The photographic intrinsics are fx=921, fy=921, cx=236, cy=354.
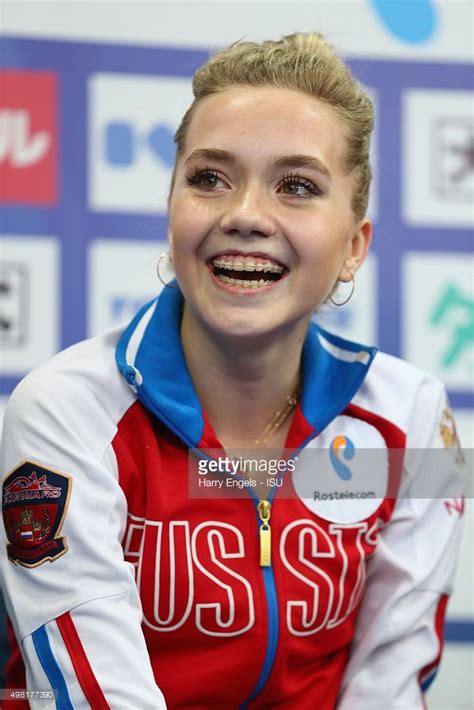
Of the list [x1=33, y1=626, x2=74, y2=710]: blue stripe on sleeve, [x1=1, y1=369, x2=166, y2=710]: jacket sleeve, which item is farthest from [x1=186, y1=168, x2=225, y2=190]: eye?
[x1=33, y1=626, x2=74, y2=710]: blue stripe on sleeve

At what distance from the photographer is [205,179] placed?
1.01 metres

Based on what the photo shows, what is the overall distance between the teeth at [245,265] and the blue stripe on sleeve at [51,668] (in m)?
0.40

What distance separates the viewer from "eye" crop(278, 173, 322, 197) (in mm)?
982

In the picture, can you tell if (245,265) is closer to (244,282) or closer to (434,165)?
(244,282)

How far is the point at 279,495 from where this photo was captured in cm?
102

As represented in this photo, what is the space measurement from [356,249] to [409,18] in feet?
2.11

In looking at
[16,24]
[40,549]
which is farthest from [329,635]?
[16,24]

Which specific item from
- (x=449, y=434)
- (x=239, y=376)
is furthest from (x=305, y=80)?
(x=449, y=434)

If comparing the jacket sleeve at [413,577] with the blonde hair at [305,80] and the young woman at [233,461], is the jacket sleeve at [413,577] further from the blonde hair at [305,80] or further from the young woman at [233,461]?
the blonde hair at [305,80]

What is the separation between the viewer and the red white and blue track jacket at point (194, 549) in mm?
874

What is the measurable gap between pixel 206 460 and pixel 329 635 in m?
0.26

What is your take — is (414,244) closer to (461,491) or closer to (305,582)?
(461,491)

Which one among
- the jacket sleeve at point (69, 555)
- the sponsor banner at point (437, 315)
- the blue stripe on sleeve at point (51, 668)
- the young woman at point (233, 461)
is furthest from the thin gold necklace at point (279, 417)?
the sponsor banner at point (437, 315)

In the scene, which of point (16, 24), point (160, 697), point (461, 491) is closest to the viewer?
point (160, 697)
